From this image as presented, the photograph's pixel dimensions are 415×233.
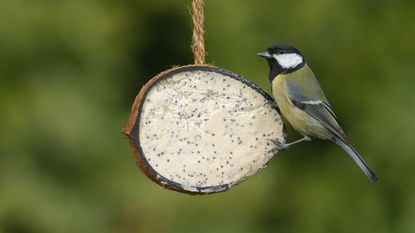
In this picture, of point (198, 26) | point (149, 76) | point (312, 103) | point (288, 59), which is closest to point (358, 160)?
point (312, 103)

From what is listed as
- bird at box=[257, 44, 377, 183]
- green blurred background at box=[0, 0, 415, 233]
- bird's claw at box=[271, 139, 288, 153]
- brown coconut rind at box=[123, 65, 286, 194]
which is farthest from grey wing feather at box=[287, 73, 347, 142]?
green blurred background at box=[0, 0, 415, 233]

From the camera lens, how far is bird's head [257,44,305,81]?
266 centimetres

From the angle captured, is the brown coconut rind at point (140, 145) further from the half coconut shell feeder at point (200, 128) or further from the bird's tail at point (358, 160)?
the bird's tail at point (358, 160)

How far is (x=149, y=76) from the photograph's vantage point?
389 cm

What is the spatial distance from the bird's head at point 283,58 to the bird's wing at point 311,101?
35 mm

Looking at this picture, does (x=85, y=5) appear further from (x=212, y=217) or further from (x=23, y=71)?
(x=212, y=217)

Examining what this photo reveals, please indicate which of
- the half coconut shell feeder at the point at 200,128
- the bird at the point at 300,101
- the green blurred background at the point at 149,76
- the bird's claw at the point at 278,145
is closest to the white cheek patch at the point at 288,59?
the bird at the point at 300,101

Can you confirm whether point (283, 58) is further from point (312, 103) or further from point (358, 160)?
point (358, 160)

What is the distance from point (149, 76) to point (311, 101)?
1.27 metres

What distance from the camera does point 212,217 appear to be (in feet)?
12.1

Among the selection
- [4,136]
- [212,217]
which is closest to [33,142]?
[4,136]

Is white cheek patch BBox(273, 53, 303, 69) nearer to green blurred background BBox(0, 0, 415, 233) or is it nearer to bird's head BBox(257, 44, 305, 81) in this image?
bird's head BBox(257, 44, 305, 81)

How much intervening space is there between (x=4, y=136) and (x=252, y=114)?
137cm

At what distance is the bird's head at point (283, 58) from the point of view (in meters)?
2.66
